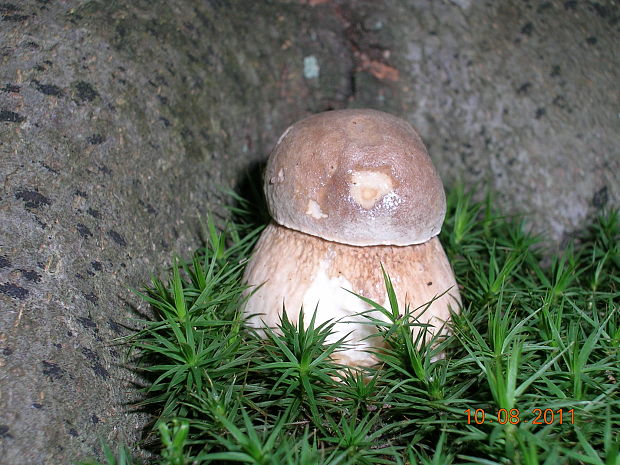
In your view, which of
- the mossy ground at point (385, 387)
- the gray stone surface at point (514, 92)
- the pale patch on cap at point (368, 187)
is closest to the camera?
the mossy ground at point (385, 387)

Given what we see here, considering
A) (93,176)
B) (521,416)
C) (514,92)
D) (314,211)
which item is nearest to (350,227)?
(314,211)

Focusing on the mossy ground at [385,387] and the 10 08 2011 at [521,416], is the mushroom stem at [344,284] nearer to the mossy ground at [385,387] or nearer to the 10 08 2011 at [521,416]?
the mossy ground at [385,387]

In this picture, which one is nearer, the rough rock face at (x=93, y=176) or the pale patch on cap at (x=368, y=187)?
the rough rock face at (x=93, y=176)

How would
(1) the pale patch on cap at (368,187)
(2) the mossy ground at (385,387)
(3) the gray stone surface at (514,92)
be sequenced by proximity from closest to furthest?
(2) the mossy ground at (385,387) < (1) the pale patch on cap at (368,187) < (3) the gray stone surface at (514,92)

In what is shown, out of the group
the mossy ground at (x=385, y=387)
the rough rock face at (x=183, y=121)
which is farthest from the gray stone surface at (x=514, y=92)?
the mossy ground at (x=385, y=387)

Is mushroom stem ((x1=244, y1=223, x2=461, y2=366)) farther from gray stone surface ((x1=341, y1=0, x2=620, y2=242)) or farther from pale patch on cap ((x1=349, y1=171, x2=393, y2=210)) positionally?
gray stone surface ((x1=341, y1=0, x2=620, y2=242))

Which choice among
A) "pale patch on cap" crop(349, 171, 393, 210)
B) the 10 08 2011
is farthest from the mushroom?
the 10 08 2011
